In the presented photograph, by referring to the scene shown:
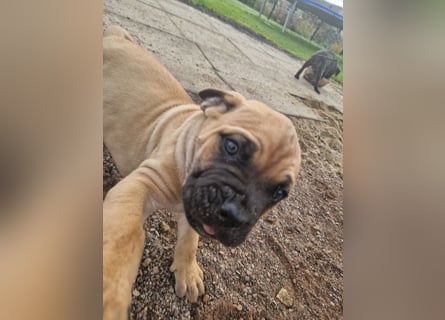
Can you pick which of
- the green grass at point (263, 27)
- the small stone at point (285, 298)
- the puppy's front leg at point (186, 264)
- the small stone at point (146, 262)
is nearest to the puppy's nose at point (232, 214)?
the puppy's front leg at point (186, 264)

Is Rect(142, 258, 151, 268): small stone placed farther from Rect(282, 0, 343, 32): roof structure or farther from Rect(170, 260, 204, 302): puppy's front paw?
Rect(282, 0, 343, 32): roof structure

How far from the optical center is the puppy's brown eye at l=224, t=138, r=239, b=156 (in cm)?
123

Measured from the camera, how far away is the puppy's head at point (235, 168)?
118 centimetres

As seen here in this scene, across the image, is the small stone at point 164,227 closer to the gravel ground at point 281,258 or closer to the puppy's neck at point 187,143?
the gravel ground at point 281,258

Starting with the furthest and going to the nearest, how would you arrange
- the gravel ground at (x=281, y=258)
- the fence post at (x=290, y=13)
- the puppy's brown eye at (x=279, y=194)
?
the fence post at (x=290, y=13), the puppy's brown eye at (x=279, y=194), the gravel ground at (x=281, y=258)

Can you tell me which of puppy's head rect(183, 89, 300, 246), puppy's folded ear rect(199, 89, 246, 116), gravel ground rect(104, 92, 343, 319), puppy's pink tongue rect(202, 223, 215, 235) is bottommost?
gravel ground rect(104, 92, 343, 319)

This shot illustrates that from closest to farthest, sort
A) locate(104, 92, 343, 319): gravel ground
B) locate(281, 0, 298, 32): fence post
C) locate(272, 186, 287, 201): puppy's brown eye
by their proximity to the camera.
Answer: locate(104, 92, 343, 319): gravel ground < locate(272, 186, 287, 201): puppy's brown eye < locate(281, 0, 298, 32): fence post

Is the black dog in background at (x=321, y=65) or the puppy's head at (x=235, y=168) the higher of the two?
the black dog in background at (x=321, y=65)

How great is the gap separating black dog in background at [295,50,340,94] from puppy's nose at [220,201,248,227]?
0.60 metres

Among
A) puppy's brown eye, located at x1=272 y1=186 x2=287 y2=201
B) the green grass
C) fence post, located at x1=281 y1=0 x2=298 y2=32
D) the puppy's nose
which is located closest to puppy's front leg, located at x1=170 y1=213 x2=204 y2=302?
the puppy's nose

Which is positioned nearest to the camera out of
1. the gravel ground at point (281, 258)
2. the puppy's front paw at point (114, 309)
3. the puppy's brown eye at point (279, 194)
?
the puppy's front paw at point (114, 309)

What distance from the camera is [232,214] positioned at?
1179mm
